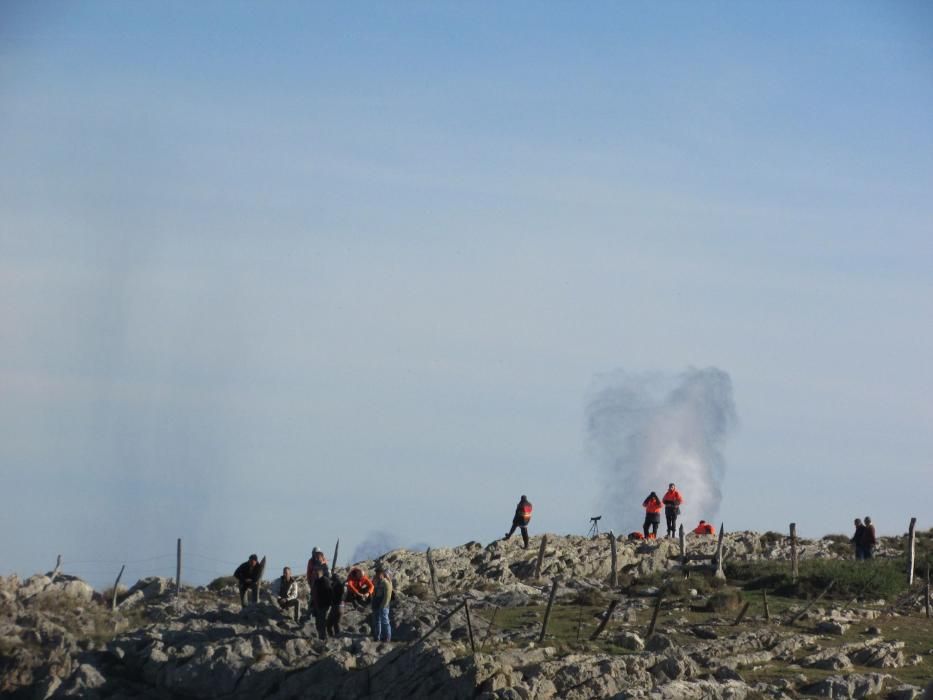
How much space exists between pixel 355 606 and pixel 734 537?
21.8 metres

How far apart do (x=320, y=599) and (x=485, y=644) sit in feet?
13.2

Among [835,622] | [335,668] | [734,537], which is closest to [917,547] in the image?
[734,537]

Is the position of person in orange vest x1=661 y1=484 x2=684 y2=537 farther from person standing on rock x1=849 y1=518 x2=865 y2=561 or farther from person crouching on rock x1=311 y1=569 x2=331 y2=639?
person crouching on rock x1=311 y1=569 x2=331 y2=639

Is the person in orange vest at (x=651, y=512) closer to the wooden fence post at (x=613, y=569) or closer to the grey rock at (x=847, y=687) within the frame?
the wooden fence post at (x=613, y=569)

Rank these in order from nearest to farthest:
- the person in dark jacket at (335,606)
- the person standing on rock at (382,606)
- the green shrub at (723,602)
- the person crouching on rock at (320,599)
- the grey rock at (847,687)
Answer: the grey rock at (847,687) → the person standing on rock at (382,606) → the person crouching on rock at (320,599) → the person in dark jacket at (335,606) → the green shrub at (723,602)

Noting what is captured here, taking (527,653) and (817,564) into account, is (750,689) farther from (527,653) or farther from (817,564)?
(817,564)

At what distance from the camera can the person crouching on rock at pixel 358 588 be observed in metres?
35.6

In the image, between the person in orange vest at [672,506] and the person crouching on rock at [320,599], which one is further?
the person in orange vest at [672,506]

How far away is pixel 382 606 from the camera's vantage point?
114 feet

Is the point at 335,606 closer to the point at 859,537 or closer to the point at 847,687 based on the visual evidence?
the point at 847,687

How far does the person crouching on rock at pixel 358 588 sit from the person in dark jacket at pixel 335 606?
217 millimetres

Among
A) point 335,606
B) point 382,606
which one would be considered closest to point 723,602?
point 382,606

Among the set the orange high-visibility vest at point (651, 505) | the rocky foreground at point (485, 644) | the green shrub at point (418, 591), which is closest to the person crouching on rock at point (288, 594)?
the rocky foreground at point (485, 644)

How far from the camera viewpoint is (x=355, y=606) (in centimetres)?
3912
